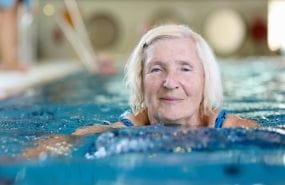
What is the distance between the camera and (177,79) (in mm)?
1888

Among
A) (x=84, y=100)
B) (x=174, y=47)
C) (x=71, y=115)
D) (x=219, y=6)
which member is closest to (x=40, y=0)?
(x=219, y=6)

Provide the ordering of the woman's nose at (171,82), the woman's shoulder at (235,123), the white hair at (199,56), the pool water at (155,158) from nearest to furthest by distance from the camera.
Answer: the pool water at (155,158) → the woman's nose at (171,82) → the white hair at (199,56) → the woman's shoulder at (235,123)

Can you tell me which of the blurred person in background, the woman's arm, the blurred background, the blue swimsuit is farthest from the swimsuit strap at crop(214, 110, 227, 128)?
the blurred background

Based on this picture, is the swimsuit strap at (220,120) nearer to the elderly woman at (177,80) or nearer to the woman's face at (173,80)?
the elderly woman at (177,80)

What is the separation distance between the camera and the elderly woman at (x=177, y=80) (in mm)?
1904

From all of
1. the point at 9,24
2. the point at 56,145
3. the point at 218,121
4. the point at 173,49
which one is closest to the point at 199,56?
the point at 173,49

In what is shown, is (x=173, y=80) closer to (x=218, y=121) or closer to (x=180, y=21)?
(x=218, y=121)

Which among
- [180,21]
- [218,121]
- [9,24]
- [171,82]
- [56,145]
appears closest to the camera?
[56,145]

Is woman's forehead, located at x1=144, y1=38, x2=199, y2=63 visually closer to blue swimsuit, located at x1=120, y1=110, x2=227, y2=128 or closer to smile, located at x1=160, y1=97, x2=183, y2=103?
smile, located at x1=160, y1=97, x2=183, y2=103

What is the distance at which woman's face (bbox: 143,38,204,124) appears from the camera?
1894 mm

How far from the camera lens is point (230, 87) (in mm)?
4668

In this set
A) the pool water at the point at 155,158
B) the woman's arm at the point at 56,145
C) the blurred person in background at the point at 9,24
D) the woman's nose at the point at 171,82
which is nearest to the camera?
the pool water at the point at 155,158

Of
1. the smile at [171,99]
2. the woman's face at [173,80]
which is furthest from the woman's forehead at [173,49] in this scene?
the smile at [171,99]

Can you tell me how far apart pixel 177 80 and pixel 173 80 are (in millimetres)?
14
